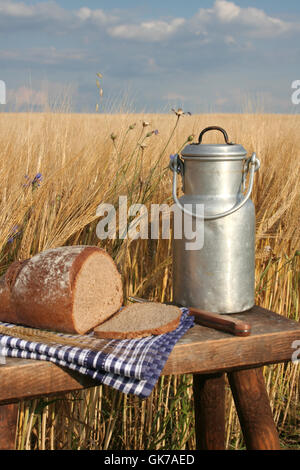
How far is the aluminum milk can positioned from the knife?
43 mm

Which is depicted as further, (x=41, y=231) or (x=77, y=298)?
(x=41, y=231)

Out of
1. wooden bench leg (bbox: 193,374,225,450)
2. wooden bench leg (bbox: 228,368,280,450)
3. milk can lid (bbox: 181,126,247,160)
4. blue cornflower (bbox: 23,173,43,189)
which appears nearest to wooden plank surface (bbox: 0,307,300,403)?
wooden bench leg (bbox: 228,368,280,450)

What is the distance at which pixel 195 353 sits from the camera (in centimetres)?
111

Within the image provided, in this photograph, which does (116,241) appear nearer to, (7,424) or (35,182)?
(35,182)

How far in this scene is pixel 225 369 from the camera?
1.16m

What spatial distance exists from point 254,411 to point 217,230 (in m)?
0.45

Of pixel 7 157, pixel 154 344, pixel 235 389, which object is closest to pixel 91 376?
pixel 154 344

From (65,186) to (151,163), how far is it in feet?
1.30

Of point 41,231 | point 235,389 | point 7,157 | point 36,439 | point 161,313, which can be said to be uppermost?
point 7,157

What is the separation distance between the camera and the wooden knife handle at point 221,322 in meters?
1.14

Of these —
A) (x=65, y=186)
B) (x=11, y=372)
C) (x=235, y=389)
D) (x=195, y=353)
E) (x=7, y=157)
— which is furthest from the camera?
(x=7, y=157)

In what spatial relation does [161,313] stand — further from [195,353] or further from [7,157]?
[7,157]

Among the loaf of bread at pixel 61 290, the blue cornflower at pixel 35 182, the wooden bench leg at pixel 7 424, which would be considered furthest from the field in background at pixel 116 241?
the wooden bench leg at pixel 7 424

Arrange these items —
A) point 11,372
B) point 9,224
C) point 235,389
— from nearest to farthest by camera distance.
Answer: point 11,372 < point 235,389 < point 9,224
